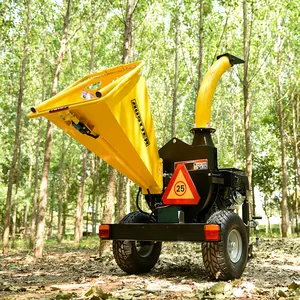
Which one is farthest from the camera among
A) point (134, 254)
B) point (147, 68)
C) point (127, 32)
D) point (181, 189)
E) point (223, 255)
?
point (147, 68)

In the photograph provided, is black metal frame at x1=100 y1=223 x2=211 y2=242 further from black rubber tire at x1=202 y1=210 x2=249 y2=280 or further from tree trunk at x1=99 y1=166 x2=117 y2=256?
tree trunk at x1=99 y1=166 x2=117 y2=256

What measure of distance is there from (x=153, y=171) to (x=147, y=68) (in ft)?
60.0

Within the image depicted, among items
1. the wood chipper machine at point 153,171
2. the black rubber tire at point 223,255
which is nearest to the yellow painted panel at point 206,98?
the wood chipper machine at point 153,171

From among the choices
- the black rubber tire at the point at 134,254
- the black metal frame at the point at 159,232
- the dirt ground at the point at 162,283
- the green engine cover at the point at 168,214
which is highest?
the green engine cover at the point at 168,214

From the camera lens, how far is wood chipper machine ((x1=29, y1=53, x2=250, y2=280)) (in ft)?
17.9

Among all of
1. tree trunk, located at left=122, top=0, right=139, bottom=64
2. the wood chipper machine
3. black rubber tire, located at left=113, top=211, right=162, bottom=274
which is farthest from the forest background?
the wood chipper machine

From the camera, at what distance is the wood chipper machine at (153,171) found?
17.9 ft

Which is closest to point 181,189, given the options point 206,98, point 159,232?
point 159,232

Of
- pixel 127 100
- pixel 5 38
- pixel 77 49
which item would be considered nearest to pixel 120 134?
pixel 127 100

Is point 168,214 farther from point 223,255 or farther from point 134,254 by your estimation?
point 223,255

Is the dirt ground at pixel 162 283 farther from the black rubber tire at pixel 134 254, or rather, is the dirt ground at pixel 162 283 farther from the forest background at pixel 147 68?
the forest background at pixel 147 68

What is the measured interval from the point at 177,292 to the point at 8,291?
2018 millimetres

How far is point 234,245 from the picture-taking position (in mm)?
6090

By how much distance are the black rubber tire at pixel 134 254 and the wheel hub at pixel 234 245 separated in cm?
146
